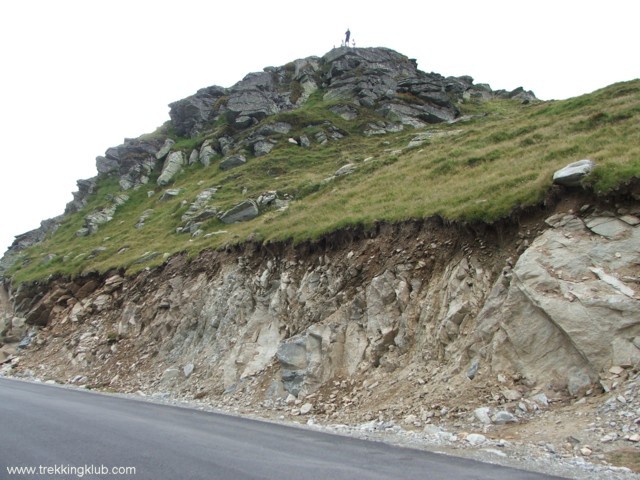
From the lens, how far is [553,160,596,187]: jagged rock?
1371 cm

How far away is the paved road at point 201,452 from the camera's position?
762 centimetres

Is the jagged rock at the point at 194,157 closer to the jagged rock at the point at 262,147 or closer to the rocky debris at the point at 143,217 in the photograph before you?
the jagged rock at the point at 262,147

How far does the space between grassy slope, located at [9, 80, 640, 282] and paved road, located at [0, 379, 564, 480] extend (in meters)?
9.50

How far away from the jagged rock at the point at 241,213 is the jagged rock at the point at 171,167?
101 feet

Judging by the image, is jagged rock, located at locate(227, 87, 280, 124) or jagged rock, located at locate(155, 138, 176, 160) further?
jagged rock, located at locate(155, 138, 176, 160)

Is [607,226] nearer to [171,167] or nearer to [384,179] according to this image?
[384,179]

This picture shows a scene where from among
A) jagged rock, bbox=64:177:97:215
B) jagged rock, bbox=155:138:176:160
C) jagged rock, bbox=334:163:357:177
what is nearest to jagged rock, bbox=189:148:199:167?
jagged rock, bbox=155:138:176:160

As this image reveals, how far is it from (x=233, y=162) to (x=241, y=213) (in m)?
21.8

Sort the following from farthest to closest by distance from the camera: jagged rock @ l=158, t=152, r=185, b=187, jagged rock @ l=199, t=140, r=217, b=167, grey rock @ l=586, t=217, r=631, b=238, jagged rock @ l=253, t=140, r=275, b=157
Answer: jagged rock @ l=158, t=152, r=185, b=187, jagged rock @ l=199, t=140, r=217, b=167, jagged rock @ l=253, t=140, r=275, b=157, grey rock @ l=586, t=217, r=631, b=238

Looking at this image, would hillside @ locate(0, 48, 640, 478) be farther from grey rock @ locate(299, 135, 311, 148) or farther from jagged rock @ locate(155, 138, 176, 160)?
jagged rock @ locate(155, 138, 176, 160)

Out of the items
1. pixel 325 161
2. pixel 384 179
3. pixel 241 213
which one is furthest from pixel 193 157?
pixel 384 179

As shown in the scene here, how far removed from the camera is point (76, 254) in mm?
46875

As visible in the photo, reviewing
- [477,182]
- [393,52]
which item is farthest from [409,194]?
[393,52]

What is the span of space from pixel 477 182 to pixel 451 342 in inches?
362
